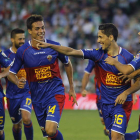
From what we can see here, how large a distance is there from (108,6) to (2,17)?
533cm

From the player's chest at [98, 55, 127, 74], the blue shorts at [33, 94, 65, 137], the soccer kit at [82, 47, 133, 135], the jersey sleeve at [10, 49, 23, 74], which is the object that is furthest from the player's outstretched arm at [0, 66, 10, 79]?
the player's chest at [98, 55, 127, 74]

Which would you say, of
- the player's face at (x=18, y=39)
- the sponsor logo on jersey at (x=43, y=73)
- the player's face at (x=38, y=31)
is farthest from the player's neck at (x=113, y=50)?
the player's face at (x=18, y=39)

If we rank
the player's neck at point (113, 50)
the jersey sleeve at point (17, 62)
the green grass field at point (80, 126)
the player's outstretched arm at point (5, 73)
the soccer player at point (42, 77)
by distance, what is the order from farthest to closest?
the green grass field at point (80, 126) < the player's outstretched arm at point (5, 73) < the jersey sleeve at point (17, 62) < the soccer player at point (42, 77) < the player's neck at point (113, 50)

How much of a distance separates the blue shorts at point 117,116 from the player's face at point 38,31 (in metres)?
1.66

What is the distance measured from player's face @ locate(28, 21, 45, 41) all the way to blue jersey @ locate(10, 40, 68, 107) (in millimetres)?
238

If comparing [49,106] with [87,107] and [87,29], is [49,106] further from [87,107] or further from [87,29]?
[87,29]

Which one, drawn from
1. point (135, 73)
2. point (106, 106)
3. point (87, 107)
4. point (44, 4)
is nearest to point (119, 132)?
point (106, 106)

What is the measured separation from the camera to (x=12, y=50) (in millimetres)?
8695

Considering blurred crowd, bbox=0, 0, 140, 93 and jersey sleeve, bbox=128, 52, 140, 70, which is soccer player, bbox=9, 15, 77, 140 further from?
blurred crowd, bbox=0, 0, 140, 93

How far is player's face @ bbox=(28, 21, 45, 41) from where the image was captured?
7.05 m

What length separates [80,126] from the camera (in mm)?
11305

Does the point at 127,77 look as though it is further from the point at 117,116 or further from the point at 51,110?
the point at 51,110

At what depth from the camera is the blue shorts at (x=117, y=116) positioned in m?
6.37

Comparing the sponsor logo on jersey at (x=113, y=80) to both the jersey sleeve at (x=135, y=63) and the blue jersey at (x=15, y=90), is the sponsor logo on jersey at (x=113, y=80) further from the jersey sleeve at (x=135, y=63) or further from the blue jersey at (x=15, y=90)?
the blue jersey at (x=15, y=90)
